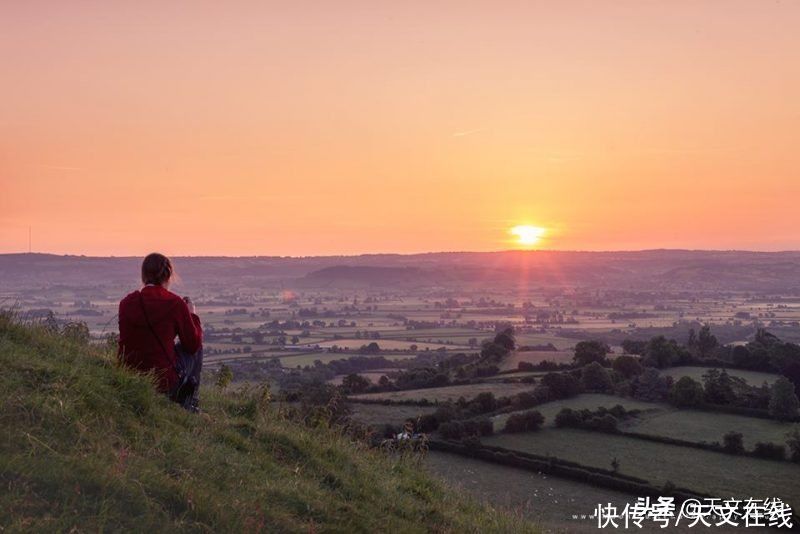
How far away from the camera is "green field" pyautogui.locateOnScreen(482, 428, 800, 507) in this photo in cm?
2728

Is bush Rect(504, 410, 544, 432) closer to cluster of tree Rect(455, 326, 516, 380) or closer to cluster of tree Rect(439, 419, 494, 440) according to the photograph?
cluster of tree Rect(439, 419, 494, 440)

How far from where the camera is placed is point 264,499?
6.95 m

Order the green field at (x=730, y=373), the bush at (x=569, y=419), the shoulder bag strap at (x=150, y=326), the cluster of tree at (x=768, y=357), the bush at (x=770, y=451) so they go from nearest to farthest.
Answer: the shoulder bag strap at (x=150, y=326), the bush at (x=770, y=451), the bush at (x=569, y=419), the green field at (x=730, y=373), the cluster of tree at (x=768, y=357)

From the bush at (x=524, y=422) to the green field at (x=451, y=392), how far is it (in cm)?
655

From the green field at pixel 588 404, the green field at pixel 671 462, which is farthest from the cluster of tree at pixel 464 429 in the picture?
the green field at pixel 588 404

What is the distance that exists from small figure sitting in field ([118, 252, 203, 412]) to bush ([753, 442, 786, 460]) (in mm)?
31239

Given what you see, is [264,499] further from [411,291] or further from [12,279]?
[411,291]

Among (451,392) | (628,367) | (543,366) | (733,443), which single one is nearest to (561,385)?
(451,392)

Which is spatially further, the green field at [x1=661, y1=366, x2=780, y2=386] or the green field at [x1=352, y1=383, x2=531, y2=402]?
the green field at [x1=661, y1=366, x2=780, y2=386]

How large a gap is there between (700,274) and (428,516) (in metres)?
199

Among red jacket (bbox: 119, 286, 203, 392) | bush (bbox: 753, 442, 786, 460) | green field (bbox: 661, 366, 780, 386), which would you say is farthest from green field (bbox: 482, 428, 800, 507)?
red jacket (bbox: 119, 286, 203, 392)

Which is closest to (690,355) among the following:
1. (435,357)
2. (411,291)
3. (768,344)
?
(768,344)

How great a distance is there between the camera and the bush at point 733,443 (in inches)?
1292

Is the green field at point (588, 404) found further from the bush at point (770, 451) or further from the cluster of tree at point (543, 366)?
the cluster of tree at point (543, 366)
